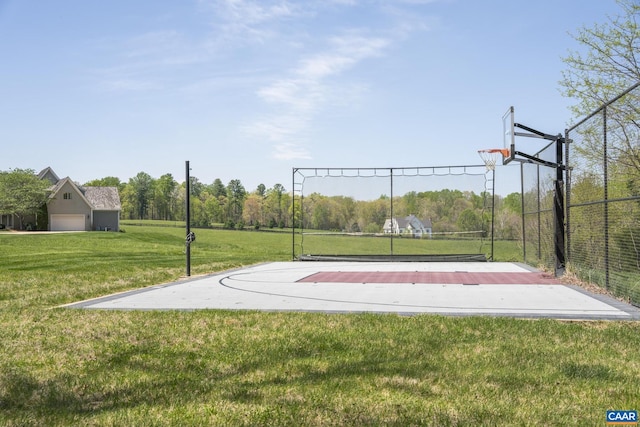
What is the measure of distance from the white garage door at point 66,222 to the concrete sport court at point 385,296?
32.8 meters

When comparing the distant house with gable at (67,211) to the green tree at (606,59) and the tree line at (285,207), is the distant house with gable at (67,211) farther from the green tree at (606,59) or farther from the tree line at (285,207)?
the green tree at (606,59)

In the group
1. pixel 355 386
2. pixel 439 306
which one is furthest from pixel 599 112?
pixel 355 386

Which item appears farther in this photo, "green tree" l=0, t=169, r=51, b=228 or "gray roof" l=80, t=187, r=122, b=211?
"gray roof" l=80, t=187, r=122, b=211

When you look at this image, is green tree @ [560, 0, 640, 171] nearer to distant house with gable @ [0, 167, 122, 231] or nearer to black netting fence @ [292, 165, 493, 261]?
black netting fence @ [292, 165, 493, 261]

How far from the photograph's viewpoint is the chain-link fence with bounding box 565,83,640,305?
7.14 metres

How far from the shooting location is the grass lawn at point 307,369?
2.74 metres

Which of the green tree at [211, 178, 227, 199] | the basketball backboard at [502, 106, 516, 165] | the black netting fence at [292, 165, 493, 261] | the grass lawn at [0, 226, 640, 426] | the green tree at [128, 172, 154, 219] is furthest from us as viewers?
the green tree at [211, 178, 227, 199]

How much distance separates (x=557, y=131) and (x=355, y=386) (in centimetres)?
805

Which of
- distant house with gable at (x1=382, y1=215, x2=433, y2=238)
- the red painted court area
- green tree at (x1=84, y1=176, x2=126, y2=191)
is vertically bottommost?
the red painted court area

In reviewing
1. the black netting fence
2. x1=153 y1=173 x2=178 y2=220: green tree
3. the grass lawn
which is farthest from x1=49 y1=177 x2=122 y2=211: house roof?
the grass lawn

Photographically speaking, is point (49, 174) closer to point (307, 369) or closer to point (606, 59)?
point (606, 59)

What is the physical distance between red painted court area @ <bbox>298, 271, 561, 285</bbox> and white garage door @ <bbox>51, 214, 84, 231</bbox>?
33204mm

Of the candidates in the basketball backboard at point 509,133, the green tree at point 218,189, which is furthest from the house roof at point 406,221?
the green tree at point 218,189

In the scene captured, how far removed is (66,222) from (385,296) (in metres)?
37.4
